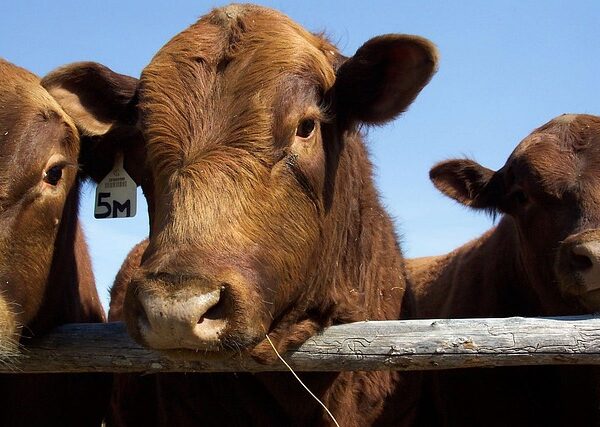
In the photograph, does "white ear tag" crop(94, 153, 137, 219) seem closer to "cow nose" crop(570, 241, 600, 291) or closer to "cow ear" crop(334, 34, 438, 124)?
"cow ear" crop(334, 34, 438, 124)

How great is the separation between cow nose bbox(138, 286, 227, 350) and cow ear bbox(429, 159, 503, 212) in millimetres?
3864

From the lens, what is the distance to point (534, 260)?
648 centimetres

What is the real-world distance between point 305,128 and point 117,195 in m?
1.54

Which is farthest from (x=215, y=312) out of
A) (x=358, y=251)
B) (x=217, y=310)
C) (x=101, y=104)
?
(x=101, y=104)

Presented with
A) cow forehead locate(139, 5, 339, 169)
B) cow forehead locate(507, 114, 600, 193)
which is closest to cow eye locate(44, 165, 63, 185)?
cow forehead locate(139, 5, 339, 169)

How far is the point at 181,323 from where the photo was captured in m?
3.55

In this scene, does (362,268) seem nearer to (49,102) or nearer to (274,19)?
(274,19)

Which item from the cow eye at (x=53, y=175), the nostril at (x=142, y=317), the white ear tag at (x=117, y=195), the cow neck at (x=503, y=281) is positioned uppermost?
the cow eye at (x=53, y=175)

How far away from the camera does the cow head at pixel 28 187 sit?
475 cm

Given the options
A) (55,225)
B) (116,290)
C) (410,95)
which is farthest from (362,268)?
(116,290)

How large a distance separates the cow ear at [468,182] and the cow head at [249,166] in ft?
6.34

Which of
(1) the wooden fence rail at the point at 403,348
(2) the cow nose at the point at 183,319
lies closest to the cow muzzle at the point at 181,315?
(2) the cow nose at the point at 183,319

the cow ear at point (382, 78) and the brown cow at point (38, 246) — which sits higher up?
the cow ear at point (382, 78)

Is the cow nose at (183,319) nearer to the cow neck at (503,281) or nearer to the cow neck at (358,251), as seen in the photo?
the cow neck at (358,251)
